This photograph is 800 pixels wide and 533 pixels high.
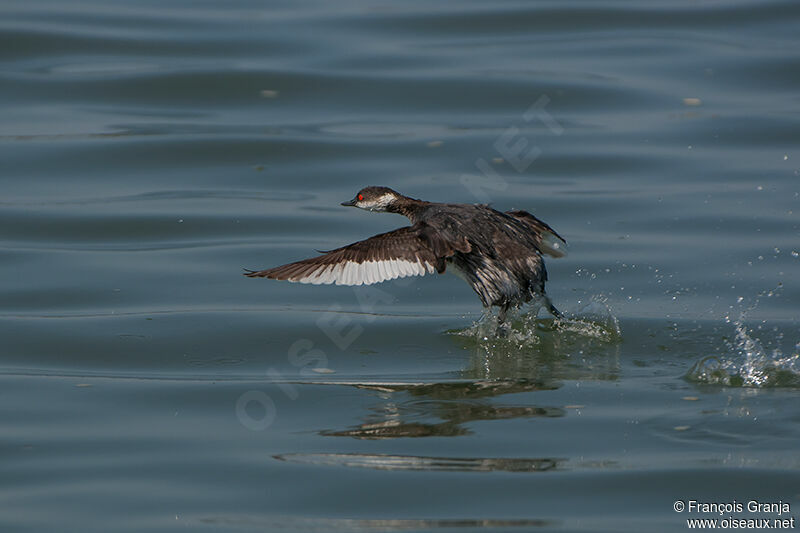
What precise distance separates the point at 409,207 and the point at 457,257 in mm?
1106

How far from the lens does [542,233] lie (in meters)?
8.81

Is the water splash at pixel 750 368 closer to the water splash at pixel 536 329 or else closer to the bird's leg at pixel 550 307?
the water splash at pixel 536 329

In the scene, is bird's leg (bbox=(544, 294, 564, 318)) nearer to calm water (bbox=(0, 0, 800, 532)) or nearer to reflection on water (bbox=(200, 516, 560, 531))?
calm water (bbox=(0, 0, 800, 532))

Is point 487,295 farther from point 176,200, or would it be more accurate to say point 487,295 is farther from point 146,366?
point 176,200

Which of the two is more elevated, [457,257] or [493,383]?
[457,257]

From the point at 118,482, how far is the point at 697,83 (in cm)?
1127

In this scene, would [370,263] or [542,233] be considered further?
[542,233]

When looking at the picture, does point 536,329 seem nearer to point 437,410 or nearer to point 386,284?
point 386,284

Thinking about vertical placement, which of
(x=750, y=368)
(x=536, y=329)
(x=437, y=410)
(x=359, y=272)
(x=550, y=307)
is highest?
(x=359, y=272)

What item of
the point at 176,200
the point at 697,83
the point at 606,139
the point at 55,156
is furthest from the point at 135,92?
the point at 697,83

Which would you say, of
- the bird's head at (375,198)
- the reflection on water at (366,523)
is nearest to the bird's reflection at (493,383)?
the reflection on water at (366,523)

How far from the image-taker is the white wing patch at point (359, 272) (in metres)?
7.78

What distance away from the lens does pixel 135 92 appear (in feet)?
49.8

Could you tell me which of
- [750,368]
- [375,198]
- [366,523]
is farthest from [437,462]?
[375,198]
